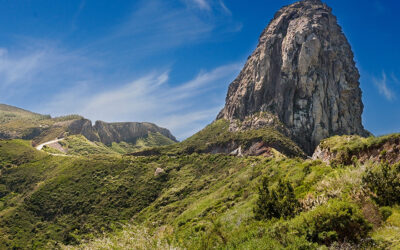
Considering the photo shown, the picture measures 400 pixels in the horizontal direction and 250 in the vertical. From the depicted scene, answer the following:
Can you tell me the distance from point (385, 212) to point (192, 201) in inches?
2069

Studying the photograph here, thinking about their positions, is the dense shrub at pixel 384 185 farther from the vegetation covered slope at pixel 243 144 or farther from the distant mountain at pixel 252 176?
the vegetation covered slope at pixel 243 144

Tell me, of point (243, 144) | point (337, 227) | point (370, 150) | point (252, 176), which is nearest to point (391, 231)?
point (337, 227)

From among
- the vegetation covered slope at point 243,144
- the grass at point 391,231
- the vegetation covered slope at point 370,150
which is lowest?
the grass at point 391,231

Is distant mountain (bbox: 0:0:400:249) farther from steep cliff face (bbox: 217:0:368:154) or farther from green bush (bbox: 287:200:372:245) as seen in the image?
steep cliff face (bbox: 217:0:368:154)

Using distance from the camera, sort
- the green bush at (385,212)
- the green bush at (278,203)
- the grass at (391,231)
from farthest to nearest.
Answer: the green bush at (278,203), the green bush at (385,212), the grass at (391,231)

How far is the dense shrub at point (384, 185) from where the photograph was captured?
16.3 metres

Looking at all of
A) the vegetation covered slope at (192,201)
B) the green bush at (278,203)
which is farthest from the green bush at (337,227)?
the green bush at (278,203)

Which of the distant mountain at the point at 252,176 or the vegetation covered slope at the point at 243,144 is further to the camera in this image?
the vegetation covered slope at the point at 243,144

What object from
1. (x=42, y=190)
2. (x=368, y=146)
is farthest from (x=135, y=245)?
(x=42, y=190)

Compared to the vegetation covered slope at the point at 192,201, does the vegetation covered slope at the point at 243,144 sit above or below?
above

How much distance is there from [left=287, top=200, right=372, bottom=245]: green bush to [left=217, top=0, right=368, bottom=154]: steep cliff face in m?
113

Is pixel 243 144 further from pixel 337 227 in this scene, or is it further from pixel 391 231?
A: pixel 391 231

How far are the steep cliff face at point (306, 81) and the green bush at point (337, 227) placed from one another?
112911 mm

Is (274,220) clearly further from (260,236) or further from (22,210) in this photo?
(22,210)
